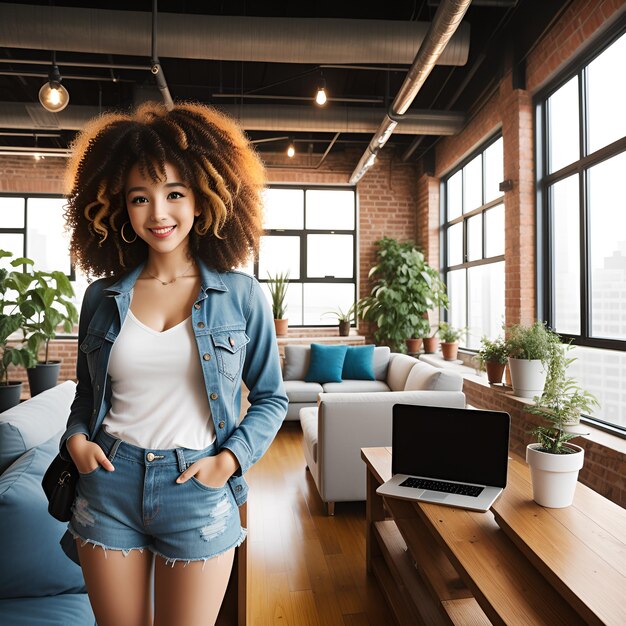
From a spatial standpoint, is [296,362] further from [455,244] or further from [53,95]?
[53,95]

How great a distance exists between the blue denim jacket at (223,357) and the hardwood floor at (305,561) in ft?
4.61

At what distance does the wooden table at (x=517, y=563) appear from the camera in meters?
1.17

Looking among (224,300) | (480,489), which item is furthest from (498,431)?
(224,300)

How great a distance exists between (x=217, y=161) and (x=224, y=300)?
32 cm

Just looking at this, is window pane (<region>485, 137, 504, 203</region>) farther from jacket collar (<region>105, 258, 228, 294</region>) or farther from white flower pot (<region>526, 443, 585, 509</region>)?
jacket collar (<region>105, 258, 228, 294</region>)

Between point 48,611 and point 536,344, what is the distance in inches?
134

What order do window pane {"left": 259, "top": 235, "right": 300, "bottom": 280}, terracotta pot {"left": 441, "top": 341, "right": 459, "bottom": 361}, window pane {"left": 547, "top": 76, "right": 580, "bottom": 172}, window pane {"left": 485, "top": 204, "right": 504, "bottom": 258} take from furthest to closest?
window pane {"left": 259, "top": 235, "right": 300, "bottom": 280} → terracotta pot {"left": 441, "top": 341, "right": 459, "bottom": 361} → window pane {"left": 485, "top": 204, "right": 504, "bottom": 258} → window pane {"left": 547, "top": 76, "right": 580, "bottom": 172}

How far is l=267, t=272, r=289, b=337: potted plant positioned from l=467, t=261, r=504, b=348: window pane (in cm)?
251

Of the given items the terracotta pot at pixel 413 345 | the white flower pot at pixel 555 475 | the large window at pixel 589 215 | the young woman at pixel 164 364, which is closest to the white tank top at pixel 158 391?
the young woman at pixel 164 364

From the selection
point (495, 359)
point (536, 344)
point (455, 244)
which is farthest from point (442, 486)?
point (455, 244)

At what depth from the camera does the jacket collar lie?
1128 millimetres

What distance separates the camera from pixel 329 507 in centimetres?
323

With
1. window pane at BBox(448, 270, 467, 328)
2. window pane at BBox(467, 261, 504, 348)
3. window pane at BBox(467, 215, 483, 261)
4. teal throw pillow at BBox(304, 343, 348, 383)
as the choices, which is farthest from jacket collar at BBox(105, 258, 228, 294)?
window pane at BBox(448, 270, 467, 328)

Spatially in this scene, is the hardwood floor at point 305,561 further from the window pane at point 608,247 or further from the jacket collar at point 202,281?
the window pane at point 608,247
